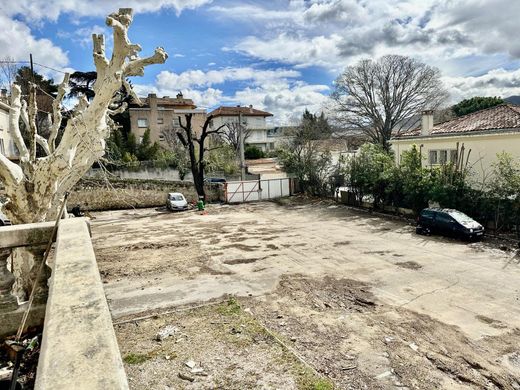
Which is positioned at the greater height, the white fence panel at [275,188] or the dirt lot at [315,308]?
the white fence panel at [275,188]

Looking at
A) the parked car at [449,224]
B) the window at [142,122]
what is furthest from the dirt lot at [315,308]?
the window at [142,122]

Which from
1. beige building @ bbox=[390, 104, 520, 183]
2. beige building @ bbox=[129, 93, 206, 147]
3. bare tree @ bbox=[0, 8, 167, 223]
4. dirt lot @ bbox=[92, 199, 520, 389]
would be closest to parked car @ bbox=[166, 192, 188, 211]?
dirt lot @ bbox=[92, 199, 520, 389]

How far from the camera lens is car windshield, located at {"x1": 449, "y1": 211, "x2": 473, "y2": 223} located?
17.6m

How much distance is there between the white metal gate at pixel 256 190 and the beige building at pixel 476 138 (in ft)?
36.7

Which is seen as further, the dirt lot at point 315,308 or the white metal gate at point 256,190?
the white metal gate at point 256,190

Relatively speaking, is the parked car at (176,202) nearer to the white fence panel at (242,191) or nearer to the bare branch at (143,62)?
the white fence panel at (242,191)

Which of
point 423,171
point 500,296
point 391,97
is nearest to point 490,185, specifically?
point 423,171

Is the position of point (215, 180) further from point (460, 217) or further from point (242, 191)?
point (460, 217)

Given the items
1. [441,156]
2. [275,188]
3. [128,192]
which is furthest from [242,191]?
[441,156]

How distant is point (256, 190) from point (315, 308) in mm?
23453

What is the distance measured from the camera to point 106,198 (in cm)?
3086

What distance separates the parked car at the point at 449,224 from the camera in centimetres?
1716

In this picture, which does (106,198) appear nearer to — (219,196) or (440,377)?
(219,196)

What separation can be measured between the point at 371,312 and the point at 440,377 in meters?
2.96
